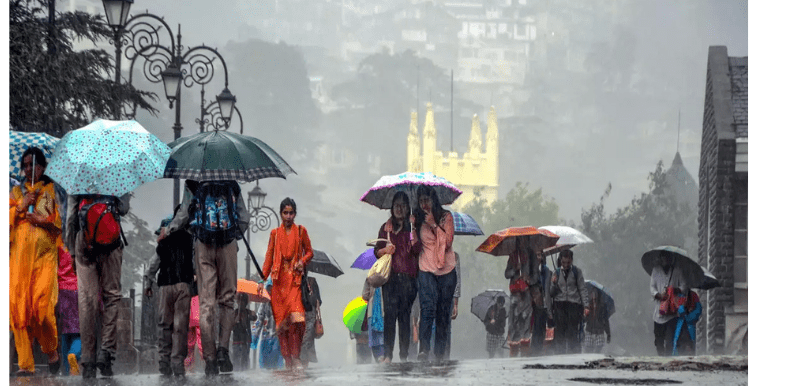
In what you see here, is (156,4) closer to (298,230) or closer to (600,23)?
(600,23)

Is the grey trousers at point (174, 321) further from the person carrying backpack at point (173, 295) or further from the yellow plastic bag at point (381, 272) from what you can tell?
the yellow plastic bag at point (381, 272)

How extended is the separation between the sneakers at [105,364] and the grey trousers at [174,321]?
1.46ft

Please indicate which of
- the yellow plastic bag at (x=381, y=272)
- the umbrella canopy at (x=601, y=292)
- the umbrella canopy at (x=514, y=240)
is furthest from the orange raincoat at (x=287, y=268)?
the umbrella canopy at (x=601, y=292)

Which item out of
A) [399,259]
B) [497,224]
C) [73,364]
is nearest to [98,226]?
[73,364]

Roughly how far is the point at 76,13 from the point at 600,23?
5176 inches

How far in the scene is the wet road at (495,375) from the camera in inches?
342

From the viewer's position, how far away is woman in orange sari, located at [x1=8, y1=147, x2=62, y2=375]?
994 centimetres

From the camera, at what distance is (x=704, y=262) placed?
25.9 metres

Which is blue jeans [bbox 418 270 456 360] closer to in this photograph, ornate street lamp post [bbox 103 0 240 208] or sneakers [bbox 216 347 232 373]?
sneakers [bbox 216 347 232 373]

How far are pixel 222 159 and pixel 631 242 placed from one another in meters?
60.1

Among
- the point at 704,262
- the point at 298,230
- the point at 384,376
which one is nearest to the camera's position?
the point at 384,376

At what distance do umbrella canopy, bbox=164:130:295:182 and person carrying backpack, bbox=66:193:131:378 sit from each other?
698 millimetres

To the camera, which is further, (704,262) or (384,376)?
(704,262)
